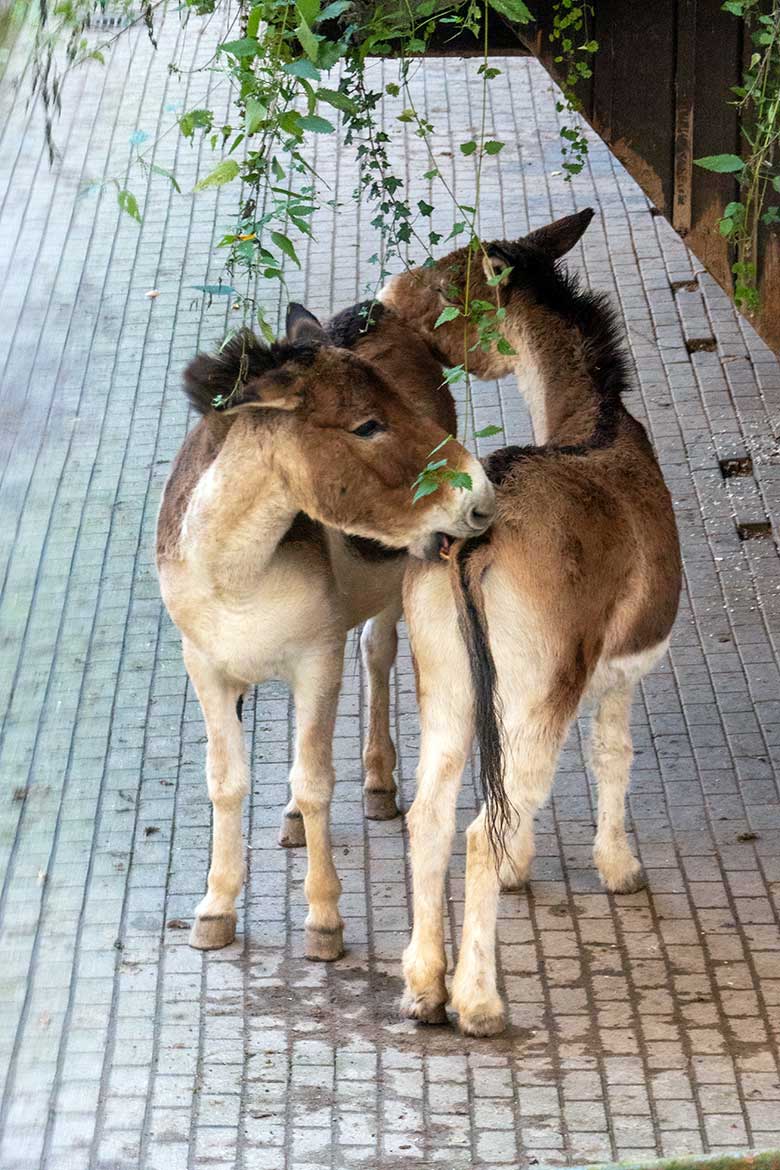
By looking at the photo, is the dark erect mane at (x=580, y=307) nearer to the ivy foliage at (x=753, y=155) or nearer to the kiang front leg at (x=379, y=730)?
the ivy foliage at (x=753, y=155)

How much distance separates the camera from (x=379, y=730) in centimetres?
665

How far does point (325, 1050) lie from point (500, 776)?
1099 millimetres

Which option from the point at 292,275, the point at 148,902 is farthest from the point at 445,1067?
the point at 292,275

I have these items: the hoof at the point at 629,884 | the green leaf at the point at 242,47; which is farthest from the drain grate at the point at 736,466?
the green leaf at the point at 242,47

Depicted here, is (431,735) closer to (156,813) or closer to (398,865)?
(398,865)

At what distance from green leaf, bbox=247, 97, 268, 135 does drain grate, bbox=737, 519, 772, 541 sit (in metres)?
5.42

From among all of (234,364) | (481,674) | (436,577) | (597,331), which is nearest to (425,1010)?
(481,674)

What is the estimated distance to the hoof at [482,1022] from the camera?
17.1 feet

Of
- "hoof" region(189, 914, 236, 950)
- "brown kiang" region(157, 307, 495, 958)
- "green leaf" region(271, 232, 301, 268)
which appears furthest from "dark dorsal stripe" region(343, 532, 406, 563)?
"green leaf" region(271, 232, 301, 268)

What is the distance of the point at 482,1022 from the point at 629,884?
1.09 meters

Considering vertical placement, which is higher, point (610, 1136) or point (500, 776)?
point (500, 776)

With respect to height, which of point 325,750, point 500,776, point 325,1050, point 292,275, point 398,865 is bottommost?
point 292,275

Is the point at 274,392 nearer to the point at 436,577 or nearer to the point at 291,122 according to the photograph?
the point at 436,577

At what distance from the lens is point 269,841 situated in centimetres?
648
